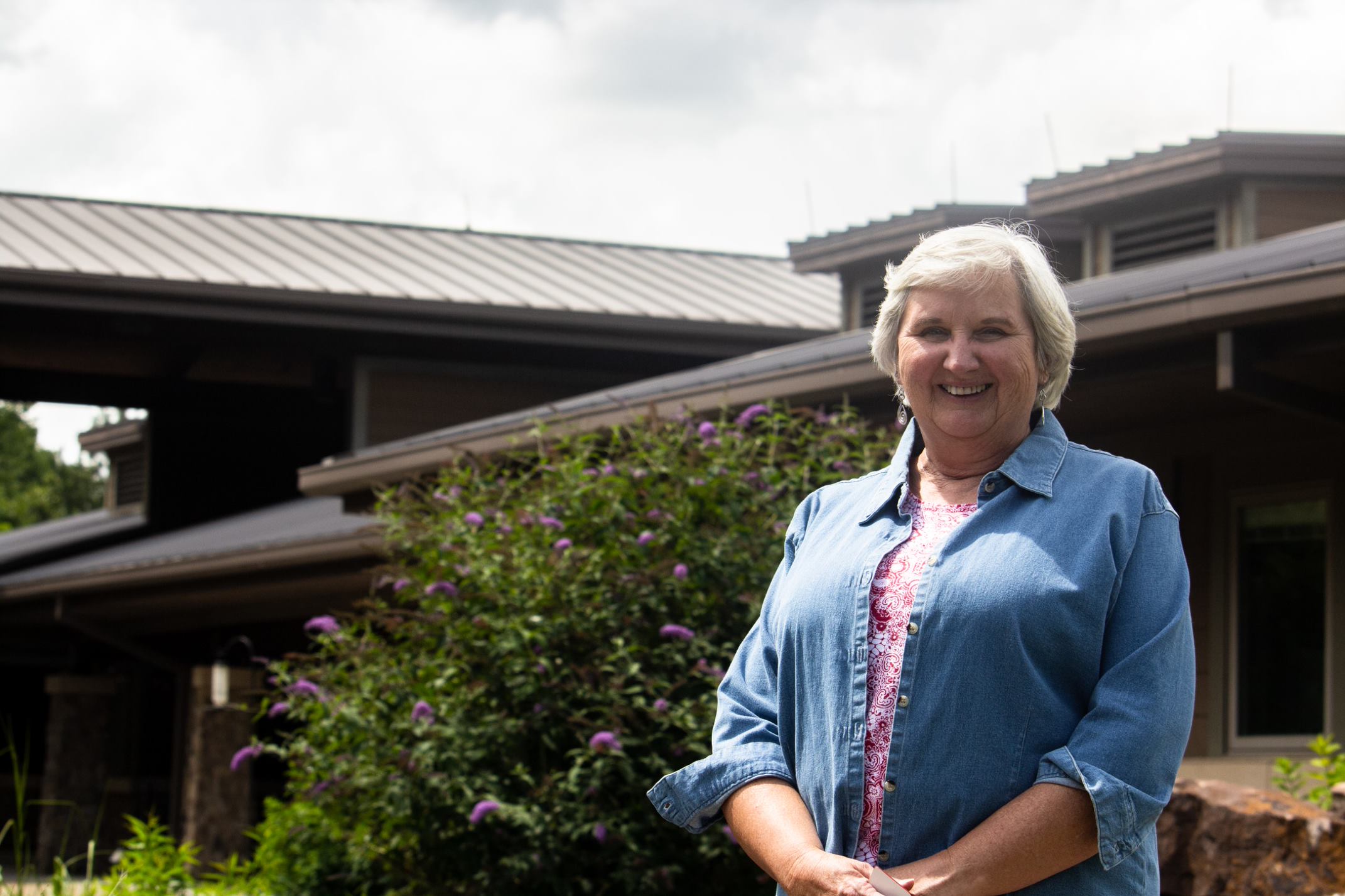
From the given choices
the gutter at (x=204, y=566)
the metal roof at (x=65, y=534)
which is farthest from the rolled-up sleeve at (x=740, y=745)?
the metal roof at (x=65, y=534)

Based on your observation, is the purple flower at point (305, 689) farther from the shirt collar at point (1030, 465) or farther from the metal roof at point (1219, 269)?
the shirt collar at point (1030, 465)

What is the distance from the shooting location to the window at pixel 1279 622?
7.89 meters

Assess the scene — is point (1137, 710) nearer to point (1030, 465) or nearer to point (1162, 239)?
point (1030, 465)

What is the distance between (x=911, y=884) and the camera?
2357 millimetres

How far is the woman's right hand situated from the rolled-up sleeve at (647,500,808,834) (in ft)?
0.74

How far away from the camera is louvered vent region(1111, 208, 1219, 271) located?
38.9ft

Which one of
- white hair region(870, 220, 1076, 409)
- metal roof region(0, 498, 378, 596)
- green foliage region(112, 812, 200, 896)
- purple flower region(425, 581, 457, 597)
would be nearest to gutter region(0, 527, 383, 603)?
metal roof region(0, 498, 378, 596)

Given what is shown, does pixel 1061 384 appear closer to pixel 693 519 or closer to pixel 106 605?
pixel 693 519

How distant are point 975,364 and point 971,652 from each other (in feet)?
1.48

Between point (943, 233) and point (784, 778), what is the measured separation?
0.88m

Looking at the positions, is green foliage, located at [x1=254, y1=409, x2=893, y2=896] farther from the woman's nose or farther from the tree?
the tree

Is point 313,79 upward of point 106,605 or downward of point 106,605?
upward

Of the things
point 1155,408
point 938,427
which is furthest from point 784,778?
point 1155,408

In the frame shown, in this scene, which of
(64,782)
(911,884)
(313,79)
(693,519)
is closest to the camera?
(911,884)
